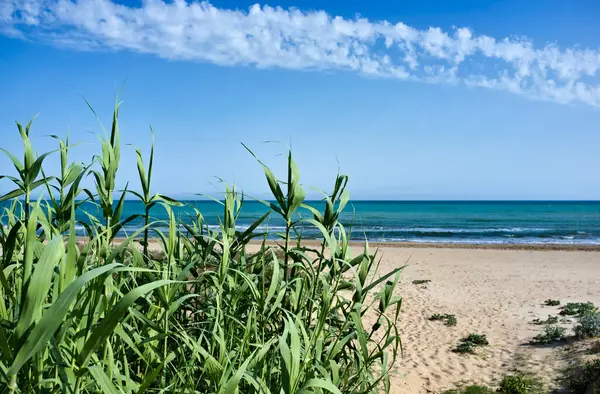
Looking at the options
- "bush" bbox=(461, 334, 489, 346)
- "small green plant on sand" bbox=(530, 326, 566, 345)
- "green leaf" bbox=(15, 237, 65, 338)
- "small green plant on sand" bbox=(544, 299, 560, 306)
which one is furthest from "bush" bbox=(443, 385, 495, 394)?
"green leaf" bbox=(15, 237, 65, 338)

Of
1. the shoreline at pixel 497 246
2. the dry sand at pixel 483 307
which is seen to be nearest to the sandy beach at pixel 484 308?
the dry sand at pixel 483 307

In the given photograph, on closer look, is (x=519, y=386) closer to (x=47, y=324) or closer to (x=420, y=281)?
(x=47, y=324)

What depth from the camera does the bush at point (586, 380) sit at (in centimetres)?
614

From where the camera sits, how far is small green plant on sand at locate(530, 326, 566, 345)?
8.63 meters

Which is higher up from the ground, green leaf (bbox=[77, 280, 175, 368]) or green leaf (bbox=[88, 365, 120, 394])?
green leaf (bbox=[77, 280, 175, 368])

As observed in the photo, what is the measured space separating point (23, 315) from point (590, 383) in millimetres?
6637

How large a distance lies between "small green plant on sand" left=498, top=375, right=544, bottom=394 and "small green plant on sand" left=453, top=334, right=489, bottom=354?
4.87ft

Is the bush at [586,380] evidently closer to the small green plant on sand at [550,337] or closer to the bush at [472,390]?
the bush at [472,390]

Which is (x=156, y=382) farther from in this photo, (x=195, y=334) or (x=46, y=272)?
(x=46, y=272)

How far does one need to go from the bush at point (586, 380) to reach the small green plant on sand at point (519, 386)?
1.14ft

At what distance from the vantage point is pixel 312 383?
1.75 m

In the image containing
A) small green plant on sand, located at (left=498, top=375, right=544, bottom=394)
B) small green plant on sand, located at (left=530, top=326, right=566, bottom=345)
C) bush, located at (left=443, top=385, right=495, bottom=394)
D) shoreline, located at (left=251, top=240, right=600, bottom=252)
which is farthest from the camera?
shoreline, located at (left=251, top=240, right=600, bottom=252)

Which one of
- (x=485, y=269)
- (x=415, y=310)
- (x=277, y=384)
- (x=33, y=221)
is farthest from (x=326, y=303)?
(x=485, y=269)

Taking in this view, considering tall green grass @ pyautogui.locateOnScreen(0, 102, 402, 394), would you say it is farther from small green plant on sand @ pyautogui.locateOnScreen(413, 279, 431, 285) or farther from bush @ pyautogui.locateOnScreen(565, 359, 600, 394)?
small green plant on sand @ pyautogui.locateOnScreen(413, 279, 431, 285)
